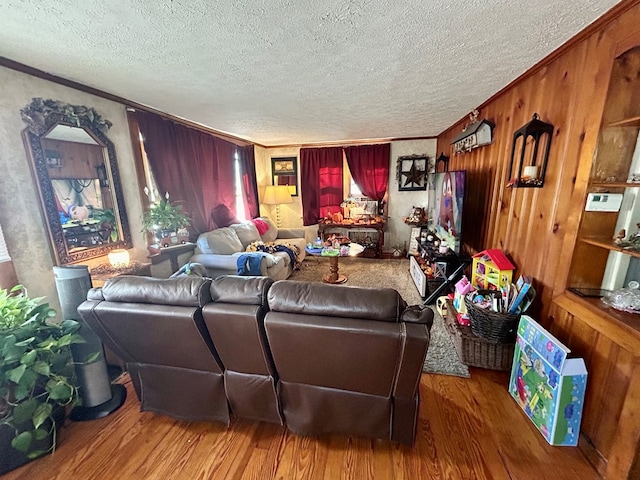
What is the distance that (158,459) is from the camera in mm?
1355

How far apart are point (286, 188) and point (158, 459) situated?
13.7 feet

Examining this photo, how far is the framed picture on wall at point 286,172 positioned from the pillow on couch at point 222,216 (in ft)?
4.78

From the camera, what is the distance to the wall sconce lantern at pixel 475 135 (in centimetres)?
246

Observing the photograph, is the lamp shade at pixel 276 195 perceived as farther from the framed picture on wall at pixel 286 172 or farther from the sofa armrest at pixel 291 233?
the sofa armrest at pixel 291 233

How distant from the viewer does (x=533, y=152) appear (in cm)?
183

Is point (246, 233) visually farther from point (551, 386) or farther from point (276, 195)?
point (551, 386)

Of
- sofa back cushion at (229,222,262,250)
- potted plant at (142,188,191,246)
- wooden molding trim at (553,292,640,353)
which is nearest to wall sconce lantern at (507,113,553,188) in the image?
wooden molding trim at (553,292,640,353)

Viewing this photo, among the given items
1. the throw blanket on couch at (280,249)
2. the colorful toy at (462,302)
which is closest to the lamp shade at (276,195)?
the throw blanket on couch at (280,249)

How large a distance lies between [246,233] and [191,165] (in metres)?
1.19

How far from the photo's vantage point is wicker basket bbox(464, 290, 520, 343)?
173 cm

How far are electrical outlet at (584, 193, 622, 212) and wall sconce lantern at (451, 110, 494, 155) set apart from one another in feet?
4.50

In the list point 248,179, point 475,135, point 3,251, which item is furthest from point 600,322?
point 248,179

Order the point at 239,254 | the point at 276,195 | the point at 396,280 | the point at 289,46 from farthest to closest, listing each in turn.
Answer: the point at 276,195, the point at 396,280, the point at 239,254, the point at 289,46

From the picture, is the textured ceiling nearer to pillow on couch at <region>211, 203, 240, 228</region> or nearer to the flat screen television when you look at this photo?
the flat screen television
